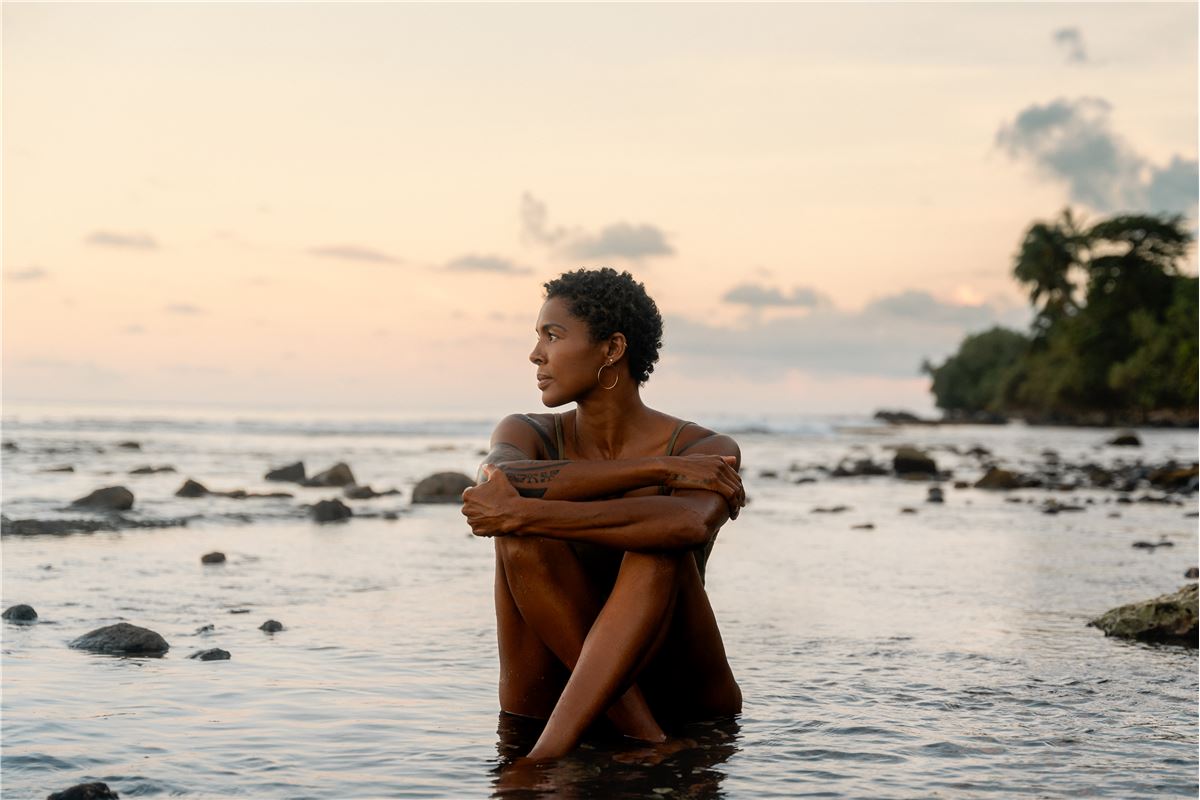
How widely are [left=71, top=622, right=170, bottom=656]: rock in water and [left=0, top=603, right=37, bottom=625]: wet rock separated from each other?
3.08ft

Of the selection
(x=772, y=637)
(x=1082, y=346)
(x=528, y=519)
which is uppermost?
(x=1082, y=346)

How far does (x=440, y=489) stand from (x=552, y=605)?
13911 millimetres

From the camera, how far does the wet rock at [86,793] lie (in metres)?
3.94

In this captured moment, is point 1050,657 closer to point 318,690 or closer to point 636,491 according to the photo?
point 636,491

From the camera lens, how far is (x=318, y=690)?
227 inches

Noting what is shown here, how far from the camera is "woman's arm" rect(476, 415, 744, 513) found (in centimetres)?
474

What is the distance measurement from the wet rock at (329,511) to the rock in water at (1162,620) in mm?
10018

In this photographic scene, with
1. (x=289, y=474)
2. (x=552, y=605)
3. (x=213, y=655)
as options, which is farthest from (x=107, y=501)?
(x=552, y=605)

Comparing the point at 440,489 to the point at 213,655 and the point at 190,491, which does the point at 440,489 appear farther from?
the point at 213,655

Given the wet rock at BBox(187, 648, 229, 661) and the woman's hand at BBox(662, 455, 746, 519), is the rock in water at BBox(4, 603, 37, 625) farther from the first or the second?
the woman's hand at BBox(662, 455, 746, 519)

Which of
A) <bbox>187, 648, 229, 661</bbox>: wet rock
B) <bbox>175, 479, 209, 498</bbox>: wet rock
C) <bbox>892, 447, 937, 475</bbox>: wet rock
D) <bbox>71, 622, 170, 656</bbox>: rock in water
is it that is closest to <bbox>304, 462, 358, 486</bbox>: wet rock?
<bbox>175, 479, 209, 498</bbox>: wet rock

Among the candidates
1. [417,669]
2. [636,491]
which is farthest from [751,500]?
[636,491]

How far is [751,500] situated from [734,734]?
50.4ft

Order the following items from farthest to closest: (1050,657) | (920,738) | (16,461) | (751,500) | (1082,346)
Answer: (1082,346)
(16,461)
(751,500)
(1050,657)
(920,738)
